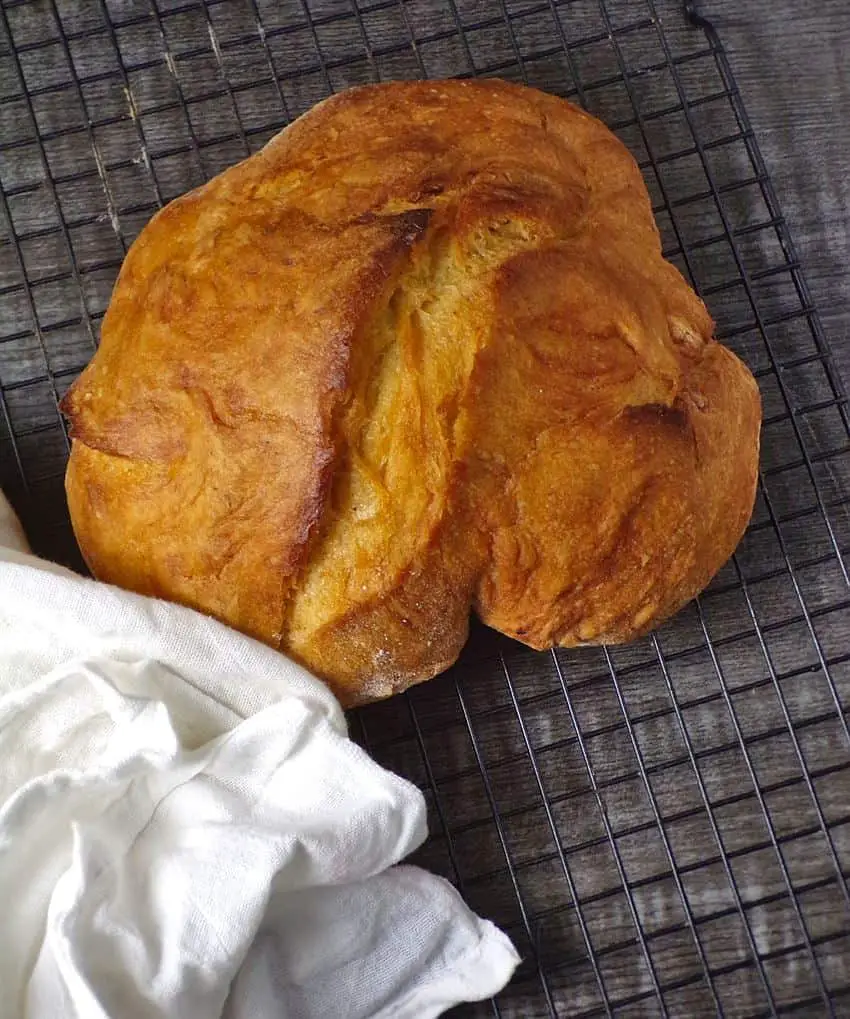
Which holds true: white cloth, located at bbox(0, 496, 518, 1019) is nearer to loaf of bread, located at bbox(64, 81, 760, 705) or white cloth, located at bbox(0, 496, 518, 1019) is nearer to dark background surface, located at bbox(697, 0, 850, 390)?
loaf of bread, located at bbox(64, 81, 760, 705)

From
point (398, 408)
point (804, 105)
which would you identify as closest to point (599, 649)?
point (398, 408)

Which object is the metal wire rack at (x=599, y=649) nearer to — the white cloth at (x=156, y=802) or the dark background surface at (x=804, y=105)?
the dark background surface at (x=804, y=105)

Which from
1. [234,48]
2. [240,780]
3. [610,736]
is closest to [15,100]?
[234,48]

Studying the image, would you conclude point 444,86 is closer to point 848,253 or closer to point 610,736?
point 848,253

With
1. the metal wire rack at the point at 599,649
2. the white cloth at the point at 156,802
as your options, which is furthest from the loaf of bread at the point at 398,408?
the metal wire rack at the point at 599,649

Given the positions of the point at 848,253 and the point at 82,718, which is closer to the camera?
the point at 82,718

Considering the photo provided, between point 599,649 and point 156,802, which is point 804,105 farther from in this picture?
point 156,802
